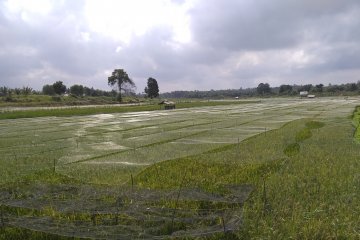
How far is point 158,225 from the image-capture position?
6434 millimetres

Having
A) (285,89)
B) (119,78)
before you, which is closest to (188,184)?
(119,78)

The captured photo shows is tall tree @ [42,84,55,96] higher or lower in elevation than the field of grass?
higher

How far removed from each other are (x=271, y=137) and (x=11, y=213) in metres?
12.9

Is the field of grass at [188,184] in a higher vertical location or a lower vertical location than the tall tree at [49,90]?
lower

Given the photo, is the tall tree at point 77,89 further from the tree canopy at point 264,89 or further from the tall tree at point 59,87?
the tree canopy at point 264,89

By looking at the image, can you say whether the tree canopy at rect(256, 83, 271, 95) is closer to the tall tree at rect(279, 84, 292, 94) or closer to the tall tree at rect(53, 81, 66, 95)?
the tall tree at rect(279, 84, 292, 94)

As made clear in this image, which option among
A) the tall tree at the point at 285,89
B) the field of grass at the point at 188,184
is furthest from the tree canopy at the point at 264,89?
the field of grass at the point at 188,184

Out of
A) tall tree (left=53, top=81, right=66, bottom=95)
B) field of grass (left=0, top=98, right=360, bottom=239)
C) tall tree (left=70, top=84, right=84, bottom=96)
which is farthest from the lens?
tall tree (left=70, top=84, right=84, bottom=96)

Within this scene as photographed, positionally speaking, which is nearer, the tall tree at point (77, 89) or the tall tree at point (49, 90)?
the tall tree at point (49, 90)

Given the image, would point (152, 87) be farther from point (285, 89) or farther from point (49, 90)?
point (285, 89)

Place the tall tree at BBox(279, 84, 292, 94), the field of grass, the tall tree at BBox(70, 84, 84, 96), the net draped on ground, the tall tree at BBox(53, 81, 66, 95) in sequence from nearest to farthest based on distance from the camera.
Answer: the net draped on ground, the field of grass, the tall tree at BBox(53, 81, 66, 95), the tall tree at BBox(70, 84, 84, 96), the tall tree at BBox(279, 84, 292, 94)

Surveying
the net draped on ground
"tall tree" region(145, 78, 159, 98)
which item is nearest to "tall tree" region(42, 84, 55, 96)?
"tall tree" region(145, 78, 159, 98)

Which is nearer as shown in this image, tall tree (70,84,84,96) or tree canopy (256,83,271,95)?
tall tree (70,84,84,96)

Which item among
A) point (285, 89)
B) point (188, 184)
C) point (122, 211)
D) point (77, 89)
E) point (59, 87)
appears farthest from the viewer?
point (285, 89)
